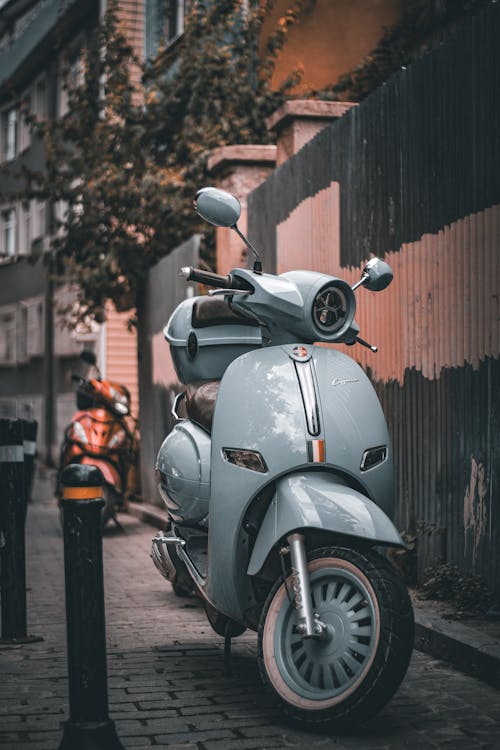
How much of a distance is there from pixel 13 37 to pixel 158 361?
21.8 metres

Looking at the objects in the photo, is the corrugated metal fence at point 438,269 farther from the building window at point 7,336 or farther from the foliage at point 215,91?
the building window at point 7,336

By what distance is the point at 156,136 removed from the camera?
14.5m

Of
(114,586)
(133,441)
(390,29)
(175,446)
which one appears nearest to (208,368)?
(175,446)

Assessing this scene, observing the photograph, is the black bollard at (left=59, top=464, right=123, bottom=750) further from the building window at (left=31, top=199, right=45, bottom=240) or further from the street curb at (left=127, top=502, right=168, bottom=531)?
the building window at (left=31, top=199, right=45, bottom=240)

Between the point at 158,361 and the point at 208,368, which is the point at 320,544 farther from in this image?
the point at 158,361

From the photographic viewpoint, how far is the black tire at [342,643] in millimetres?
3850

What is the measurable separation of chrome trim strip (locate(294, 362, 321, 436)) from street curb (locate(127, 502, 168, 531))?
6.60 metres

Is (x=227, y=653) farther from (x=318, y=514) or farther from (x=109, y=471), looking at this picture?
(x=109, y=471)

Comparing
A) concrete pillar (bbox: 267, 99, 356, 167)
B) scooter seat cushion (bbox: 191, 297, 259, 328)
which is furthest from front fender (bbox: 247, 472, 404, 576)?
concrete pillar (bbox: 267, 99, 356, 167)

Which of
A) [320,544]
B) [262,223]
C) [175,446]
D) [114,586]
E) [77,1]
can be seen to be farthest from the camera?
[77,1]

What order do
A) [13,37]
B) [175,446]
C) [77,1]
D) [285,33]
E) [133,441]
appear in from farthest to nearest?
[13,37]
[77,1]
[285,33]
[133,441]
[175,446]

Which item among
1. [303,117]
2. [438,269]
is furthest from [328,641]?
[303,117]

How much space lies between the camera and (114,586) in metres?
7.86

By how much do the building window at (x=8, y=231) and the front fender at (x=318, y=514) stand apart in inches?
1070
